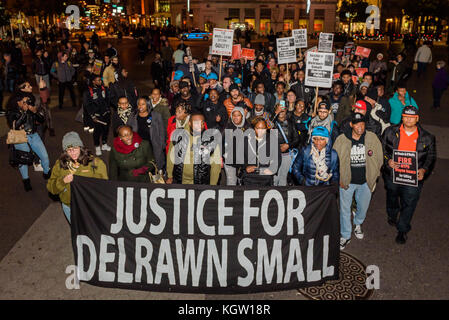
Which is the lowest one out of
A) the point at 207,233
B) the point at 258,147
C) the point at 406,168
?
the point at 207,233

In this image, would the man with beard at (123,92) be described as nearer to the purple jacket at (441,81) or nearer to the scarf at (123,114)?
the scarf at (123,114)

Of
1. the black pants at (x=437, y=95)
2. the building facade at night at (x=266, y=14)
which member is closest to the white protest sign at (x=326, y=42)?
the black pants at (x=437, y=95)

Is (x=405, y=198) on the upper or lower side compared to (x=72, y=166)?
lower

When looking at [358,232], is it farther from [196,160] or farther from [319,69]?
[319,69]

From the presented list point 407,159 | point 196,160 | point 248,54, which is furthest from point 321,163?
point 248,54

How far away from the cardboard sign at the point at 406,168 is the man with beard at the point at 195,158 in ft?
8.39

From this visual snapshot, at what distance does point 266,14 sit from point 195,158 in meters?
63.4

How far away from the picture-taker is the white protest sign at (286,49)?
11750mm

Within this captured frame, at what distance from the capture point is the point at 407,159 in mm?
5469

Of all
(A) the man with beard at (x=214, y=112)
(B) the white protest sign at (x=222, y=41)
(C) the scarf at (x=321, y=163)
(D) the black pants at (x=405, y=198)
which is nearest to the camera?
(C) the scarf at (x=321, y=163)

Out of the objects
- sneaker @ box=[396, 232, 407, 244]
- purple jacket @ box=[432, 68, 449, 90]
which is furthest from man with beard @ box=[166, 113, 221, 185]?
purple jacket @ box=[432, 68, 449, 90]

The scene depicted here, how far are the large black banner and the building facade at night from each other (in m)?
62.3
